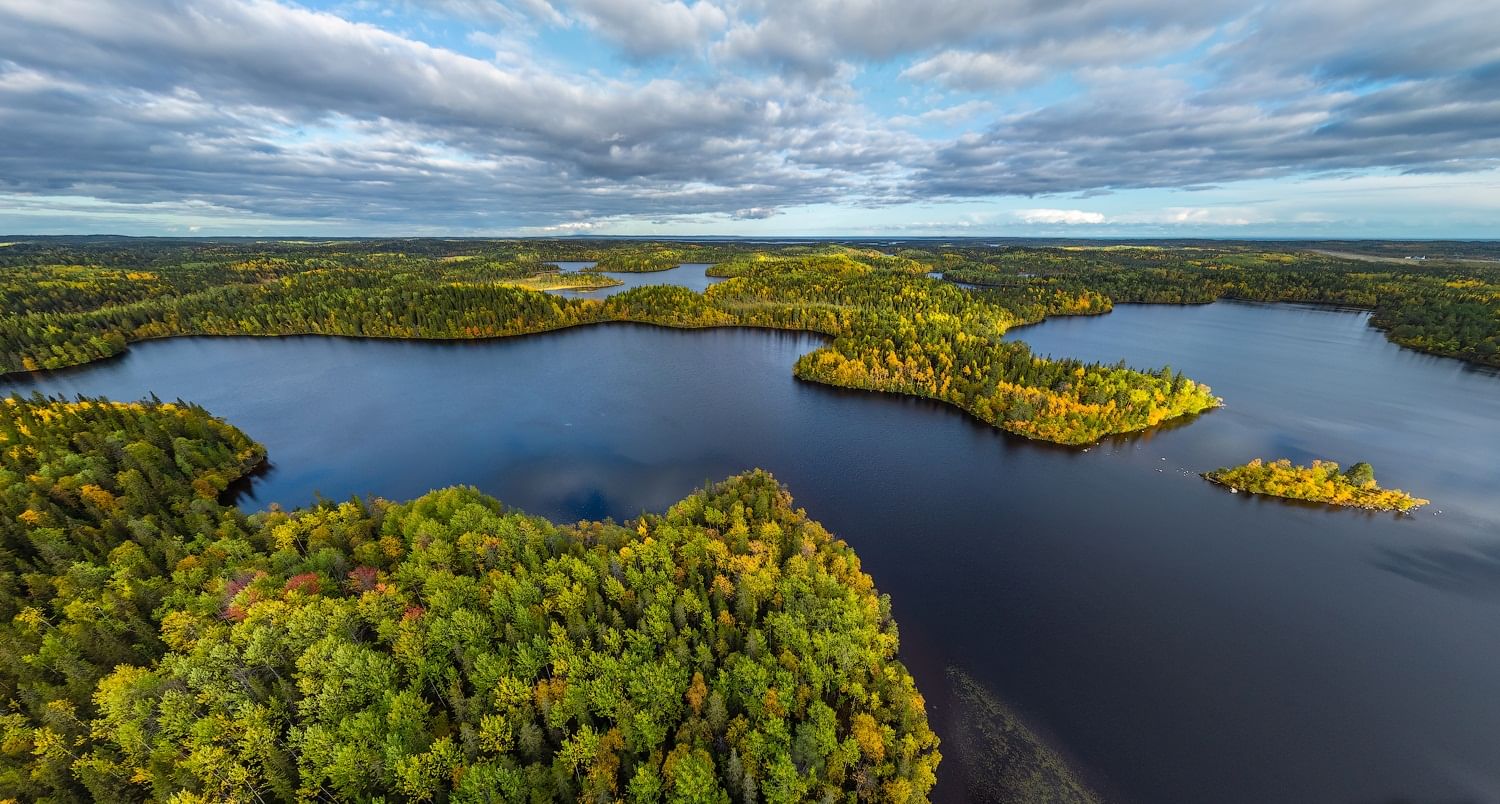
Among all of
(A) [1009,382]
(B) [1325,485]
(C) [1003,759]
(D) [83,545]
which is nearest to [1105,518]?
(B) [1325,485]

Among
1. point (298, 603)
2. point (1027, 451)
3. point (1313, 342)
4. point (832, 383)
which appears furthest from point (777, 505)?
point (1313, 342)

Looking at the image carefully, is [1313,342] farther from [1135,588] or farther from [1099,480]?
[1135,588]

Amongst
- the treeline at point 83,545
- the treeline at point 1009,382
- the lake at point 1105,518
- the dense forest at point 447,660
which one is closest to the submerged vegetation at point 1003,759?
the lake at point 1105,518

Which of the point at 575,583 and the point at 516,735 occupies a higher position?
the point at 575,583

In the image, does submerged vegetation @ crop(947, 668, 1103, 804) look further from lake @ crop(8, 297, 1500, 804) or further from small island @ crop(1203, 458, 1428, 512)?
small island @ crop(1203, 458, 1428, 512)

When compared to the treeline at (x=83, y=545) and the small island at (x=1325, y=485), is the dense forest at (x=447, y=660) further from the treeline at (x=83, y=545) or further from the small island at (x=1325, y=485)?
the small island at (x=1325, y=485)
